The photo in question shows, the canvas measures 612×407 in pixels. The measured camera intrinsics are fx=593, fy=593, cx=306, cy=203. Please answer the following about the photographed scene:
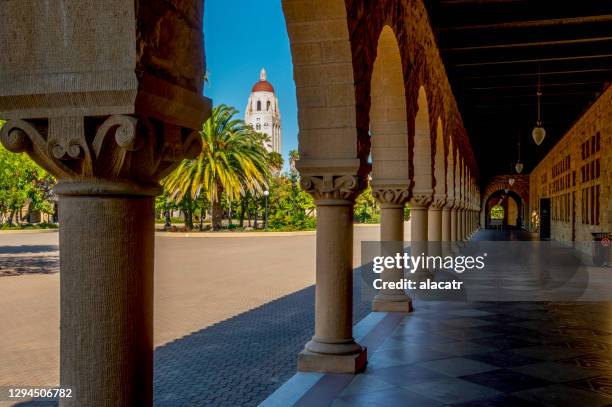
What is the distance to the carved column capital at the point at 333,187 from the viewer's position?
6375 millimetres

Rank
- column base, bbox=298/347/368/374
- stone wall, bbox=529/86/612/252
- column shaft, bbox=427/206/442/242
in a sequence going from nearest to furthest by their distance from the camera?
column base, bbox=298/347/368/374 → column shaft, bbox=427/206/442/242 → stone wall, bbox=529/86/612/252

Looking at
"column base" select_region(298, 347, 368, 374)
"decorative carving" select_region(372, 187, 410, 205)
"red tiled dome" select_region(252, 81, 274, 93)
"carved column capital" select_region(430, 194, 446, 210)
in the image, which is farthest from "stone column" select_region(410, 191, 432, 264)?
"red tiled dome" select_region(252, 81, 274, 93)

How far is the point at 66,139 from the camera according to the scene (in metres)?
2.53

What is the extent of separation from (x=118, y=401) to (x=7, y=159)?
22548 mm

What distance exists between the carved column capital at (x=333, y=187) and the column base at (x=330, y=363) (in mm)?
1653

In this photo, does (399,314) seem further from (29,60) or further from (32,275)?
(32,275)

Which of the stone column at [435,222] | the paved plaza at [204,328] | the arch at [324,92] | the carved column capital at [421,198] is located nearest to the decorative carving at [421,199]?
the carved column capital at [421,198]

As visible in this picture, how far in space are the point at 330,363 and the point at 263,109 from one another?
140 meters

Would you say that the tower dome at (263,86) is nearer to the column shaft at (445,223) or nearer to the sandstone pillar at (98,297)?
the column shaft at (445,223)

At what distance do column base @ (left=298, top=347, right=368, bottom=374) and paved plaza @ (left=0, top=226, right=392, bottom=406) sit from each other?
14.1 inches

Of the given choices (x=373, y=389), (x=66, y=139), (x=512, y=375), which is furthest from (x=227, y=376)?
(x=66, y=139)

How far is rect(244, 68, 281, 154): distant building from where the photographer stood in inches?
5625

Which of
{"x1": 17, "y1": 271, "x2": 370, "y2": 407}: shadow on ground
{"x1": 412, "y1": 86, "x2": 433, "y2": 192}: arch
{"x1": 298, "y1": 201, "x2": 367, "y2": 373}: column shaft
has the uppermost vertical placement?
{"x1": 412, "y1": 86, "x2": 433, "y2": 192}: arch

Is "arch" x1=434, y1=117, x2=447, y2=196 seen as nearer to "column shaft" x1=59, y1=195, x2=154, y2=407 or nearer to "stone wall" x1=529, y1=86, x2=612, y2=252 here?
"stone wall" x1=529, y1=86, x2=612, y2=252
